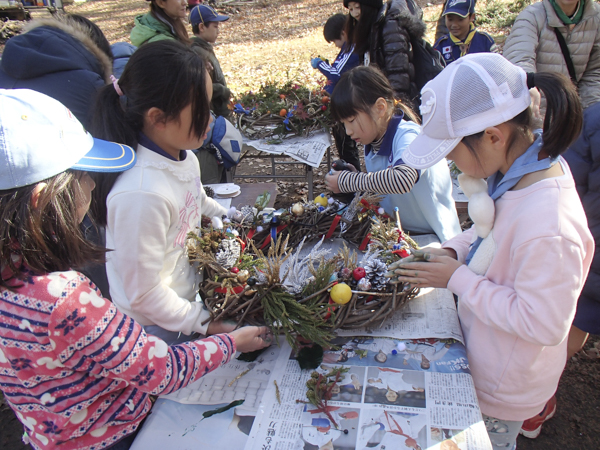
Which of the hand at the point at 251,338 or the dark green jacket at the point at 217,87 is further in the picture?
the dark green jacket at the point at 217,87

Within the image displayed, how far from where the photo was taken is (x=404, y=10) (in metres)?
3.54

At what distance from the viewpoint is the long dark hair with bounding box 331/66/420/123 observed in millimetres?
2160

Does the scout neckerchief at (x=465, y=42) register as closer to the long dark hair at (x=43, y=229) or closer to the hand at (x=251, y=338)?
the hand at (x=251, y=338)

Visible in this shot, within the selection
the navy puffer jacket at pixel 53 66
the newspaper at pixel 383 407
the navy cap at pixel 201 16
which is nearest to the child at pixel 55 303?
the newspaper at pixel 383 407

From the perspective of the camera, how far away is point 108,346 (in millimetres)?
958

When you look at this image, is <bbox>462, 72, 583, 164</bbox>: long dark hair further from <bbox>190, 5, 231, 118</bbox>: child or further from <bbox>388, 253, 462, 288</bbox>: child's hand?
<bbox>190, 5, 231, 118</bbox>: child

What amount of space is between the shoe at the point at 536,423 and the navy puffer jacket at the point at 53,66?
2.74m

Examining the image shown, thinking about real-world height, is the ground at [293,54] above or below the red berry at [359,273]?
below

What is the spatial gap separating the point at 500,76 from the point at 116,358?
1.23 meters

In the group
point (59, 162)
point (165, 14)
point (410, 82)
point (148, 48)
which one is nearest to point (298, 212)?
point (148, 48)

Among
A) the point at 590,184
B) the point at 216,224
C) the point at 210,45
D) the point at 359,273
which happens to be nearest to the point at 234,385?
the point at 359,273

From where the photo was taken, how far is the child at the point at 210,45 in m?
3.79

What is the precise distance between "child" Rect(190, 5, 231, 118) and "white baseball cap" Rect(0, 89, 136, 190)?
2.87 meters

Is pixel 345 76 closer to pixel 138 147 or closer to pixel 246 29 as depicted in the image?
pixel 138 147
